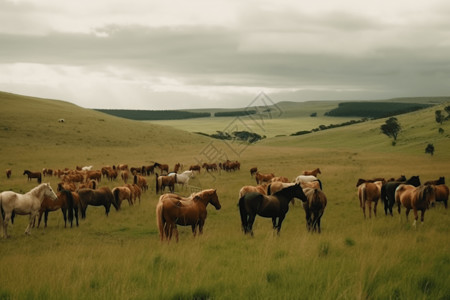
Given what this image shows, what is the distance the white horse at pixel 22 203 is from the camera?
40.4 feet

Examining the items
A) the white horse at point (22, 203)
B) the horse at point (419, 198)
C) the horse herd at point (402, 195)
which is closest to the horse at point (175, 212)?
the white horse at point (22, 203)

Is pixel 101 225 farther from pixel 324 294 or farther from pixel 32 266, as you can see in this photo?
pixel 324 294

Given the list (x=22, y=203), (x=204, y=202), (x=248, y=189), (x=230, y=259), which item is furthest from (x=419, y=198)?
(x=22, y=203)

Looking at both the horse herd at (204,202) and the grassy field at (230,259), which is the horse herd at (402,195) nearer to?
the horse herd at (204,202)

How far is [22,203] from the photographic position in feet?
42.0

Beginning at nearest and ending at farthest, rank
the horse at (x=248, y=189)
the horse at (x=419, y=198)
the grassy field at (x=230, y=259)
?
the grassy field at (x=230, y=259) → the horse at (x=419, y=198) → the horse at (x=248, y=189)

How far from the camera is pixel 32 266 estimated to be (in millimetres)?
6234

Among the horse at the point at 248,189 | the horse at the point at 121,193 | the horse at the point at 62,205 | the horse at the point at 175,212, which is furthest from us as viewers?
the horse at the point at 121,193

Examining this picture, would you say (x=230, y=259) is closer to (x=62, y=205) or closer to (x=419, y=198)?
(x=419, y=198)

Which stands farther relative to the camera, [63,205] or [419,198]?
[63,205]

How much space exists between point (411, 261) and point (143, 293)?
14.6 feet

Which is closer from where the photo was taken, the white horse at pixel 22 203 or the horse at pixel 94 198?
the white horse at pixel 22 203

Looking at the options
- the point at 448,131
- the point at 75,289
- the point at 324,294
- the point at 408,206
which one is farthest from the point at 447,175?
the point at 448,131

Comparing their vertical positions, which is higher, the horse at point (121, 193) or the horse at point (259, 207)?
the horse at point (259, 207)
